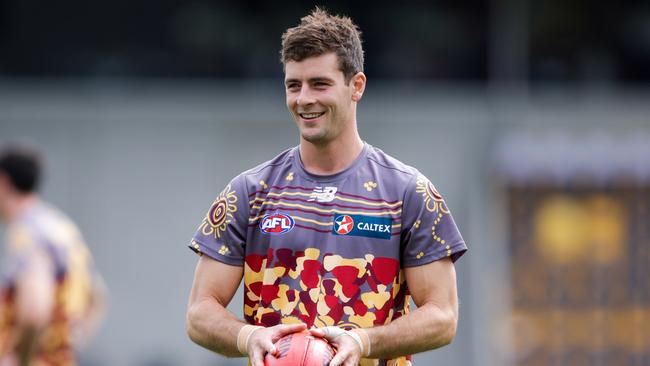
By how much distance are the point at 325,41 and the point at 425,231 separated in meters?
0.79

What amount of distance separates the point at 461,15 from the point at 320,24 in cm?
1160

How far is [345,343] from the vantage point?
4.78 meters

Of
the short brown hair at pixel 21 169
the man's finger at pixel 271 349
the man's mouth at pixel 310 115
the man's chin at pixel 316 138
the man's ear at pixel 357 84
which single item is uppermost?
the short brown hair at pixel 21 169

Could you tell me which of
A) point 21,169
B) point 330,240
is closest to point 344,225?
point 330,240

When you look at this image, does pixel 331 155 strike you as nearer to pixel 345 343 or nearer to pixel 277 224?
pixel 277 224

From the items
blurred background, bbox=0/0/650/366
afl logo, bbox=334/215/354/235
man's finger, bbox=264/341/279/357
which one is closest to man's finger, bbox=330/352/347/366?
man's finger, bbox=264/341/279/357

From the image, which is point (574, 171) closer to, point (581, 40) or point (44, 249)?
point (581, 40)

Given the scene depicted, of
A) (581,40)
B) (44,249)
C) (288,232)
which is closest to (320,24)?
(288,232)

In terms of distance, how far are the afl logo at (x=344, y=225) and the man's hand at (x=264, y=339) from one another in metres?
0.39

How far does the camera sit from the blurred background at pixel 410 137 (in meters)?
15.5

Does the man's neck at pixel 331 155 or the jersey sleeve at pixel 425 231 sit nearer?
the jersey sleeve at pixel 425 231

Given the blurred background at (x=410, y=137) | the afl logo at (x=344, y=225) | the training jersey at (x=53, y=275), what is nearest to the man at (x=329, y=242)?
the afl logo at (x=344, y=225)

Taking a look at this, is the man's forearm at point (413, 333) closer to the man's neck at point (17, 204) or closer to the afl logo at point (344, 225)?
the afl logo at point (344, 225)

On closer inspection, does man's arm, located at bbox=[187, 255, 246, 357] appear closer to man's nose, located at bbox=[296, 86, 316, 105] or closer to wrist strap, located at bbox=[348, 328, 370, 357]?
wrist strap, located at bbox=[348, 328, 370, 357]
